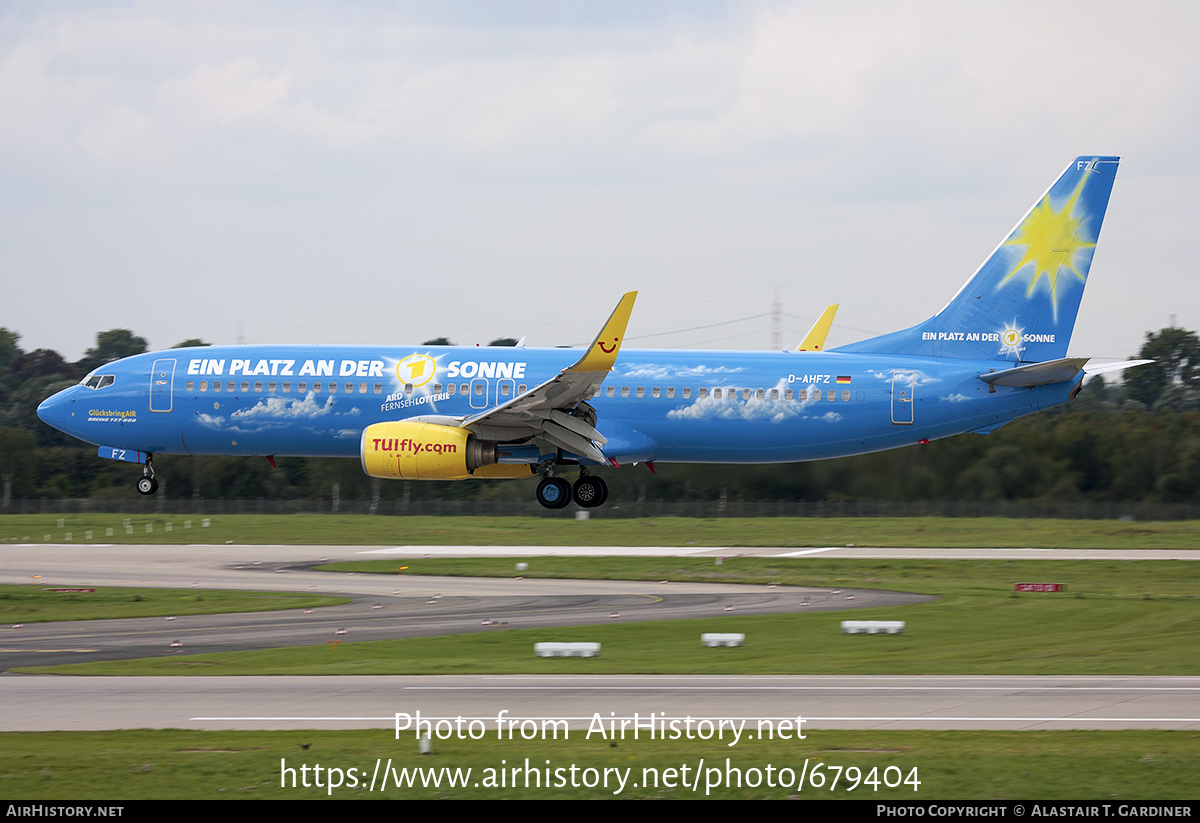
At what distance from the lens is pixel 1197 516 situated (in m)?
57.2

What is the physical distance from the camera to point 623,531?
5128 centimetres

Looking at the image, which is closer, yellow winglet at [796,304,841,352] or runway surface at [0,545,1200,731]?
runway surface at [0,545,1200,731]

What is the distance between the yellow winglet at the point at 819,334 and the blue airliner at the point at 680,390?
8.17 ft

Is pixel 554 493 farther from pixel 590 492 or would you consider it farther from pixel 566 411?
pixel 566 411

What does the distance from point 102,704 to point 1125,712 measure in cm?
1475

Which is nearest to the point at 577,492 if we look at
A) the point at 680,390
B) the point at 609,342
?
the point at 680,390

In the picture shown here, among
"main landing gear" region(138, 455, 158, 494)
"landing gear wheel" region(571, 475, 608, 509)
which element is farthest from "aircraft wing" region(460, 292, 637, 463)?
"main landing gear" region(138, 455, 158, 494)

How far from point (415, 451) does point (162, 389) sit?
9079 millimetres

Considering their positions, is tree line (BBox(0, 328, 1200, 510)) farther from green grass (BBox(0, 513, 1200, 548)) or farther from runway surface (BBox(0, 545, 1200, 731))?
runway surface (BBox(0, 545, 1200, 731))

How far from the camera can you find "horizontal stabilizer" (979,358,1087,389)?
3525cm

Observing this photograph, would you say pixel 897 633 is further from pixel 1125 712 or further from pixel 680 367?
pixel 680 367

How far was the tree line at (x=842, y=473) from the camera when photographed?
166 ft

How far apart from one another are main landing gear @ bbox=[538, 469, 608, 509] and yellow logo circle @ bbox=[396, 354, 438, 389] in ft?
14.9

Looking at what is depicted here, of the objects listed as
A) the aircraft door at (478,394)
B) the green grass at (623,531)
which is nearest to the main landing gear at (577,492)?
the aircraft door at (478,394)
